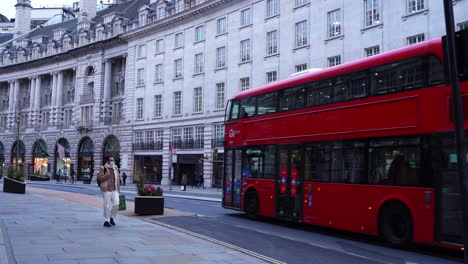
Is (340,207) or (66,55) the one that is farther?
(66,55)

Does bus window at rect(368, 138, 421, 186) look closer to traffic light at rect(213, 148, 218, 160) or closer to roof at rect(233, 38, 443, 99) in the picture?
roof at rect(233, 38, 443, 99)

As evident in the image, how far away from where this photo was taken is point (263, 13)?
42688 mm

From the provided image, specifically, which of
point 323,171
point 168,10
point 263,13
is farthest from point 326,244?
point 168,10

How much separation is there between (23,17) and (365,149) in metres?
91.0

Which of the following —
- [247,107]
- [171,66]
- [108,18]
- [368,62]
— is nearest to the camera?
[368,62]

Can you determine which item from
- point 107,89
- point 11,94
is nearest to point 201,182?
point 107,89

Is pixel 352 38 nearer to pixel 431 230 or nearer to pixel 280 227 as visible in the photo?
pixel 280 227

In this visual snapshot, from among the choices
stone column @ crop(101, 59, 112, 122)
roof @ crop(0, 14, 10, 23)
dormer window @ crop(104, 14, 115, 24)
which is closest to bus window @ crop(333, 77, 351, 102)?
stone column @ crop(101, 59, 112, 122)

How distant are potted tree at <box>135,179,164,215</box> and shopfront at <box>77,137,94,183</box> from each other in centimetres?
4785

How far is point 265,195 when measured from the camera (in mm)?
16328

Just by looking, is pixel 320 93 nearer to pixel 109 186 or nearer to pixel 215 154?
pixel 109 186

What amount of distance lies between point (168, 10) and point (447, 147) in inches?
1831

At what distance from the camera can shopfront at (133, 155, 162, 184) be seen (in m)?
54.0

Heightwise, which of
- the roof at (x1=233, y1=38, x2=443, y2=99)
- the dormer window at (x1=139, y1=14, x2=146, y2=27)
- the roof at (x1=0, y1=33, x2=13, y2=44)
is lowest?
the roof at (x1=233, y1=38, x2=443, y2=99)
